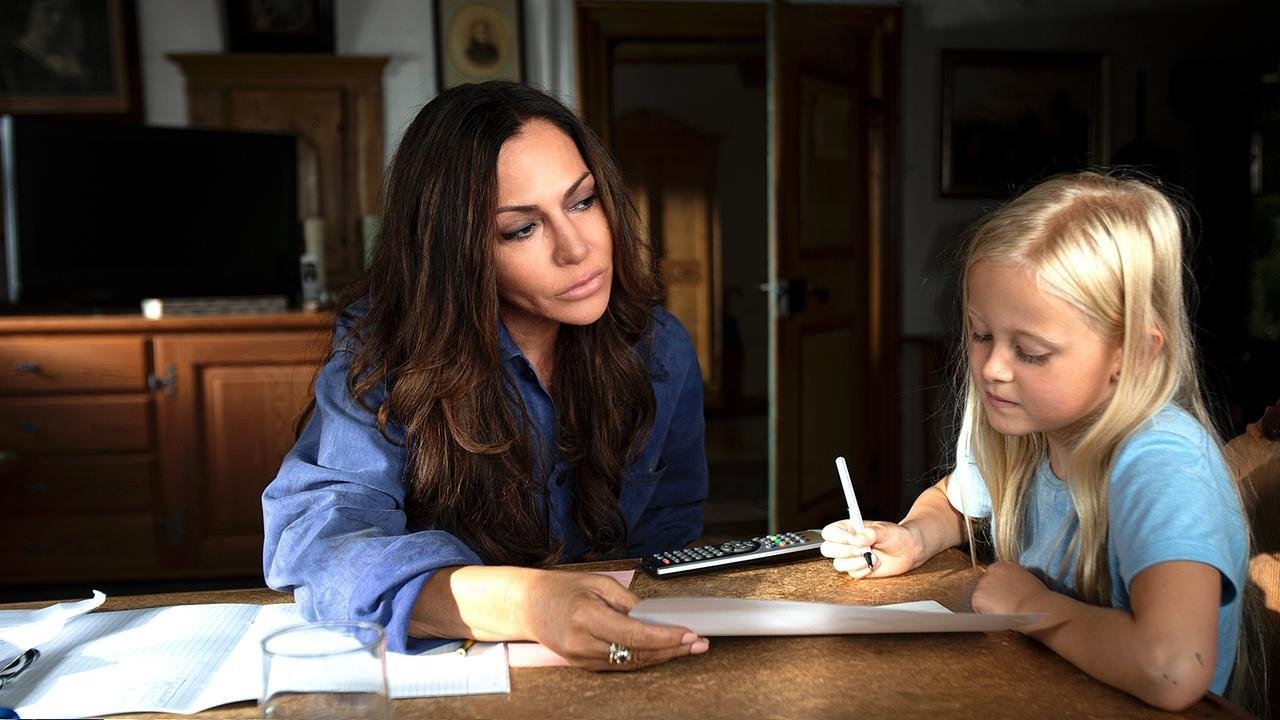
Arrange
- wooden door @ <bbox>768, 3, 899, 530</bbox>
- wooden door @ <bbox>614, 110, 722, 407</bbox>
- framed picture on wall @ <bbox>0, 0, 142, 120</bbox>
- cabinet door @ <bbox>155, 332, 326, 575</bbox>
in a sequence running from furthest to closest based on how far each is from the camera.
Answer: wooden door @ <bbox>614, 110, 722, 407</bbox>
framed picture on wall @ <bbox>0, 0, 142, 120</bbox>
wooden door @ <bbox>768, 3, 899, 530</bbox>
cabinet door @ <bbox>155, 332, 326, 575</bbox>

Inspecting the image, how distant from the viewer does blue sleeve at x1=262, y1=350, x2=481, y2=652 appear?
39.4 inches

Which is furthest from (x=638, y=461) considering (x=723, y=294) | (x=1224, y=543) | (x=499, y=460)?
(x=723, y=294)

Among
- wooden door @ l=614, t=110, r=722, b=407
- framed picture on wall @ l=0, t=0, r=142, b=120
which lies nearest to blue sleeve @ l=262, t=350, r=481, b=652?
framed picture on wall @ l=0, t=0, r=142, b=120

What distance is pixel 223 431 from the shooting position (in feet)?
11.7

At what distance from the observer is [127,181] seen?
3.82 meters

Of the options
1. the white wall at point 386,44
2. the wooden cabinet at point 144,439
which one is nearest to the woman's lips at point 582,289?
the wooden cabinet at point 144,439

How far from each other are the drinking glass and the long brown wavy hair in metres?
0.53

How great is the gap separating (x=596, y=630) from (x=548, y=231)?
551 mm

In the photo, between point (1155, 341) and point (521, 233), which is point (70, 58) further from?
point (1155, 341)

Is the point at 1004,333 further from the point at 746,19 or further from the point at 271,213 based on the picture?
the point at 746,19

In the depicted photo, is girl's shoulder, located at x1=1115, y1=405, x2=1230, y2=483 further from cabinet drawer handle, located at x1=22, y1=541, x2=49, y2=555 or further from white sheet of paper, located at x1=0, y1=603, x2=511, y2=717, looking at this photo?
cabinet drawer handle, located at x1=22, y1=541, x2=49, y2=555

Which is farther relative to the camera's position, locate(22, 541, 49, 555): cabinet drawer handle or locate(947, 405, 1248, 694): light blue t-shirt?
locate(22, 541, 49, 555): cabinet drawer handle

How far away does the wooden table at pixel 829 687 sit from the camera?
840 mm

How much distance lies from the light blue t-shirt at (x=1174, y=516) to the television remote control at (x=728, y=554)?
11.0 inches
